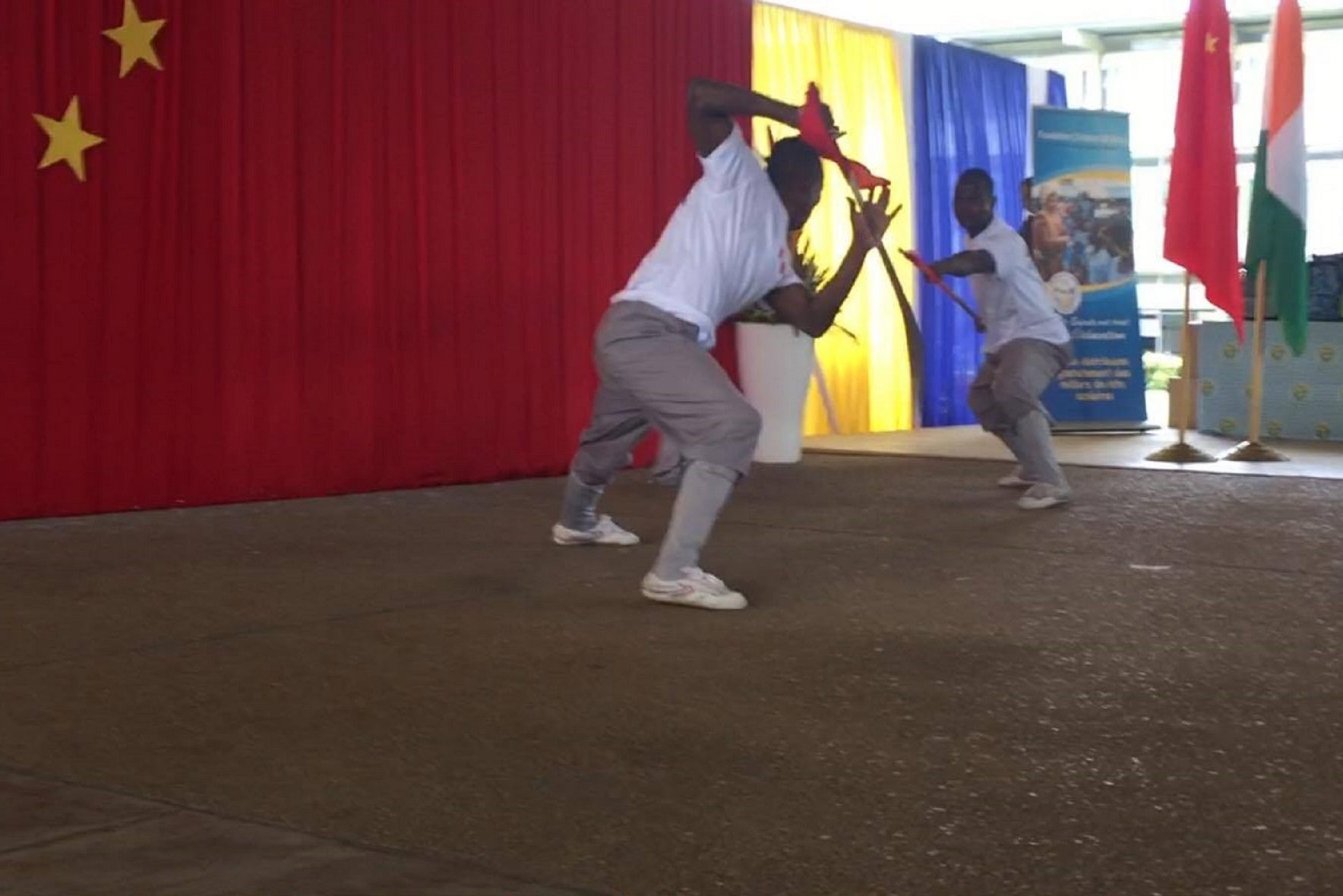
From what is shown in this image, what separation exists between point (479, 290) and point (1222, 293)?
4020 millimetres

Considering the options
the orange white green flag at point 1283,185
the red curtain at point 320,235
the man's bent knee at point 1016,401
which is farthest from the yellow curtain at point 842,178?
the man's bent knee at point 1016,401

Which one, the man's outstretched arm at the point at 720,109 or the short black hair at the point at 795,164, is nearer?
the man's outstretched arm at the point at 720,109

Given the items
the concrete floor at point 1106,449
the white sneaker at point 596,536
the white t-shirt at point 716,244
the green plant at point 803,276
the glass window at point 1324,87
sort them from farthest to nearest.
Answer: the glass window at point 1324,87, the green plant at point 803,276, the concrete floor at point 1106,449, the white sneaker at point 596,536, the white t-shirt at point 716,244

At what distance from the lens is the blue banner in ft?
37.0

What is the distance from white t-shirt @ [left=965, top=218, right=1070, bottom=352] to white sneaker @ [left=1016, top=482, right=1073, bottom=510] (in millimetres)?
580

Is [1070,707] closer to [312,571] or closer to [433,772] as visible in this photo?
[433,772]

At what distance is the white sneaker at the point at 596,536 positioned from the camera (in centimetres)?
555

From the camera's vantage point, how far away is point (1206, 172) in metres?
9.20

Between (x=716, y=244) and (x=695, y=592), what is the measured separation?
34.7 inches

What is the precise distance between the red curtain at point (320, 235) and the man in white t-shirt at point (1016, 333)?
7.30 feet

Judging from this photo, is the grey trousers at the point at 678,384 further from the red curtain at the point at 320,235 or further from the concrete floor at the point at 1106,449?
the concrete floor at the point at 1106,449

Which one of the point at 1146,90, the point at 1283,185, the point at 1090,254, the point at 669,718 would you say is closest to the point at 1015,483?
the point at 1283,185

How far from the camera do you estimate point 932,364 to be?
12086 mm

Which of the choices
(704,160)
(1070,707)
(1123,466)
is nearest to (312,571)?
(704,160)
